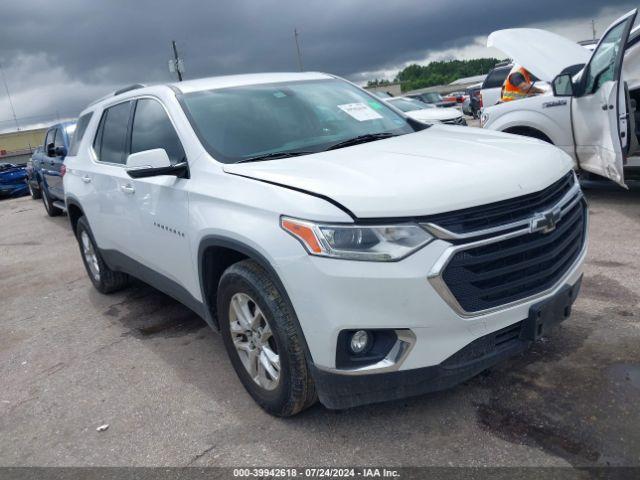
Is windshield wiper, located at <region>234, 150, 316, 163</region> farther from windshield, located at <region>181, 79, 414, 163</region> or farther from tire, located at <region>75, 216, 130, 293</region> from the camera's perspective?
tire, located at <region>75, 216, 130, 293</region>

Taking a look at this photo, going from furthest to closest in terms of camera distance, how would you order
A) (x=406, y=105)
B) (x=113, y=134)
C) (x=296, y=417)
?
(x=406, y=105) < (x=113, y=134) < (x=296, y=417)

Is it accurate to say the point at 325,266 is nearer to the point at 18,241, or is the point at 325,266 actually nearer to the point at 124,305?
the point at 124,305

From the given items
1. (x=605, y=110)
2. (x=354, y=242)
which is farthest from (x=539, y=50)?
(x=354, y=242)

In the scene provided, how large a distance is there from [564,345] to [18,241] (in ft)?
29.6

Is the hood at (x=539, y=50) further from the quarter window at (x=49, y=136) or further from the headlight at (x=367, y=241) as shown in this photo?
the quarter window at (x=49, y=136)

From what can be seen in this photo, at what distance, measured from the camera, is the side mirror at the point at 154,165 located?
3.29m

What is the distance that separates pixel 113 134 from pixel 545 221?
353 cm

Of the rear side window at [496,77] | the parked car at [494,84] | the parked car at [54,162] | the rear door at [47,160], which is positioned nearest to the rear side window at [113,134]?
the parked car at [54,162]

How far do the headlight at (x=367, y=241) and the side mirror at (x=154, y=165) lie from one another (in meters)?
1.22

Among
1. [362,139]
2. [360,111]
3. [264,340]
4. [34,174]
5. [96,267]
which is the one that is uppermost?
[360,111]

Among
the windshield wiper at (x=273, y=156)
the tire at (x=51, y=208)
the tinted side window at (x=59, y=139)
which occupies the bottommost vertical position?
the tire at (x=51, y=208)

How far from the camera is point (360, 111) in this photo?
3.96 metres

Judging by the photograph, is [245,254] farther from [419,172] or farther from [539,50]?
[539,50]

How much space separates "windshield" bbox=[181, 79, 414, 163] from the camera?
3377 mm
